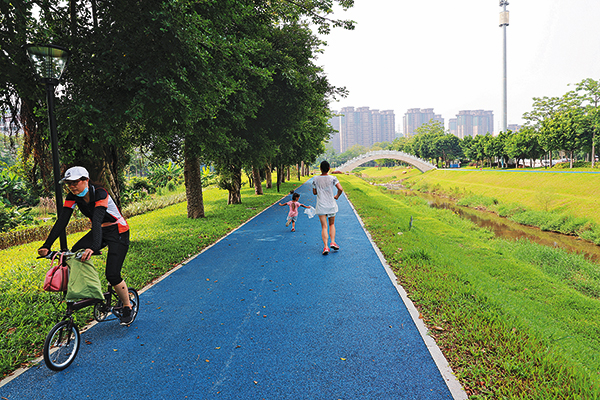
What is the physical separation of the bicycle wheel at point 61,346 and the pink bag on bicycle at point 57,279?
372 mm

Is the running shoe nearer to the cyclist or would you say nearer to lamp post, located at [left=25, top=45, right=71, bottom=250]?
the cyclist

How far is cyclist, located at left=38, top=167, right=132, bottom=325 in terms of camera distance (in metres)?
3.57

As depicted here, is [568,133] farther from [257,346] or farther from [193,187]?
[257,346]

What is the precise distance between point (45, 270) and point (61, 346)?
405cm

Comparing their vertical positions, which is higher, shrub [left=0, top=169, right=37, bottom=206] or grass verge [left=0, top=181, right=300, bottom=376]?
shrub [left=0, top=169, right=37, bottom=206]

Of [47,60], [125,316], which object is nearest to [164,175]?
[47,60]

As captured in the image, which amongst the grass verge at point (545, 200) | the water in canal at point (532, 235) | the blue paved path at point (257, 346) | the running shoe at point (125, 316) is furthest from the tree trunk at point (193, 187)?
the grass verge at point (545, 200)

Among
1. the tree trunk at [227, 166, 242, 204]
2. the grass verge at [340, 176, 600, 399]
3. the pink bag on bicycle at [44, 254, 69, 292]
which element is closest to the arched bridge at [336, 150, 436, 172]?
the tree trunk at [227, 166, 242, 204]

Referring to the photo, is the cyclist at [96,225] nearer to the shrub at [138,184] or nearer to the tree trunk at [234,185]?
the tree trunk at [234,185]

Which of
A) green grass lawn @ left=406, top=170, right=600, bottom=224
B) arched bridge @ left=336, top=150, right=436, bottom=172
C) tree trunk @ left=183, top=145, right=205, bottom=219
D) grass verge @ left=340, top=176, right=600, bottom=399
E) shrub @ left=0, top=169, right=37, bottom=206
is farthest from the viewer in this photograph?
arched bridge @ left=336, top=150, right=436, bottom=172

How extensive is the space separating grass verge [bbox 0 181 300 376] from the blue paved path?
498mm

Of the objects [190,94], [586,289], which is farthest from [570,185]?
[190,94]

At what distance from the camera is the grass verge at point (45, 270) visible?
3.99 metres

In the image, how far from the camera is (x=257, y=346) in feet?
12.5
